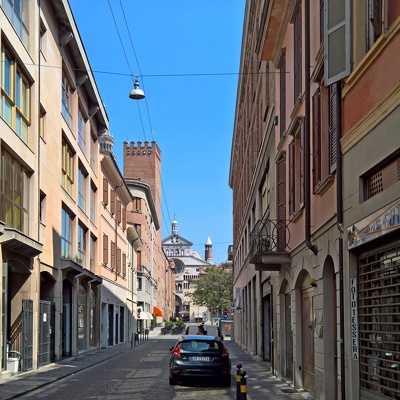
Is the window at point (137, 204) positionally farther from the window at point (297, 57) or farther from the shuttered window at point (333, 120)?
the shuttered window at point (333, 120)

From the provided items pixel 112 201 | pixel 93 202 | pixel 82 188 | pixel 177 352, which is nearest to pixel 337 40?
pixel 177 352

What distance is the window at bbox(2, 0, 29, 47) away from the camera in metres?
21.3

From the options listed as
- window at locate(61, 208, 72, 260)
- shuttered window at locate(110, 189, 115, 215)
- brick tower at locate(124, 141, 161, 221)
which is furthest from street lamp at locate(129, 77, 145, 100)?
brick tower at locate(124, 141, 161, 221)

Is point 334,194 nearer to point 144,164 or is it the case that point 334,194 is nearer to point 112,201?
Result: point 112,201

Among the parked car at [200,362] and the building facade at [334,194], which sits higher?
the building facade at [334,194]

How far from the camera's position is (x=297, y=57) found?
17.0m

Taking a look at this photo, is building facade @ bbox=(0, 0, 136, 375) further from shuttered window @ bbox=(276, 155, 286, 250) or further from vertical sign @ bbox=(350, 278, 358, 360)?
vertical sign @ bbox=(350, 278, 358, 360)

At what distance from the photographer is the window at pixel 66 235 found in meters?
30.6

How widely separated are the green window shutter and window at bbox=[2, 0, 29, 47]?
11966 mm

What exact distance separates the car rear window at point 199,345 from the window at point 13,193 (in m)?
6.20

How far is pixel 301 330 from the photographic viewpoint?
17.4 m

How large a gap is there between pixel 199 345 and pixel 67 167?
569 inches

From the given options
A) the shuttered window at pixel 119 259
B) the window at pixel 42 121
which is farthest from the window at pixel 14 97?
the shuttered window at pixel 119 259

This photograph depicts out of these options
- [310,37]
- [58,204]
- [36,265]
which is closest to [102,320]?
[58,204]
